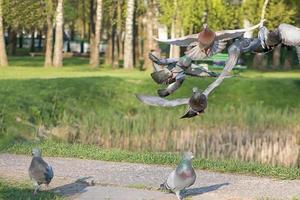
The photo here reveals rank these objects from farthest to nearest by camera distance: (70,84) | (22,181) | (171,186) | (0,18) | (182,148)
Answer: (0,18), (70,84), (182,148), (22,181), (171,186)

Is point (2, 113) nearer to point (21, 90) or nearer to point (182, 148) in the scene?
point (21, 90)

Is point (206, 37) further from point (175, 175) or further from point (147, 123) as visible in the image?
point (147, 123)

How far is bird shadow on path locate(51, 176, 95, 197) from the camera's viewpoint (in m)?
9.94

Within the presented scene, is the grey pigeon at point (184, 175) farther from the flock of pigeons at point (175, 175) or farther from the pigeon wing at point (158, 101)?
the pigeon wing at point (158, 101)

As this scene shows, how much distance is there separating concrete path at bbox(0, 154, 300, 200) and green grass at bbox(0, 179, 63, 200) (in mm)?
355

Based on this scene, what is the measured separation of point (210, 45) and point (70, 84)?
61.9 ft

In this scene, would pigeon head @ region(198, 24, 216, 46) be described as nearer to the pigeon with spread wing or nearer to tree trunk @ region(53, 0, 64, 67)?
the pigeon with spread wing

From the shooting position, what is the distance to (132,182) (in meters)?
10.9

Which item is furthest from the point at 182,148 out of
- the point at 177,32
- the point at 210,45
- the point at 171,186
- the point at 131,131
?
the point at 177,32

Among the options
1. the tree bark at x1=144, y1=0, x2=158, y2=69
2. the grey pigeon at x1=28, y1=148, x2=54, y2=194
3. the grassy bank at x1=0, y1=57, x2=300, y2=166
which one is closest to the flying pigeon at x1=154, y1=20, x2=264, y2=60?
the grey pigeon at x1=28, y1=148, x2=54, y2=194

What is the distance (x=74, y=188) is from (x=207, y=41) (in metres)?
7.56

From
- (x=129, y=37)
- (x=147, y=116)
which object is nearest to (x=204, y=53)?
(x=147, y=116)

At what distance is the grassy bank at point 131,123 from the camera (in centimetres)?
1536

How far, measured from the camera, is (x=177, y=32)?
35.5 m
